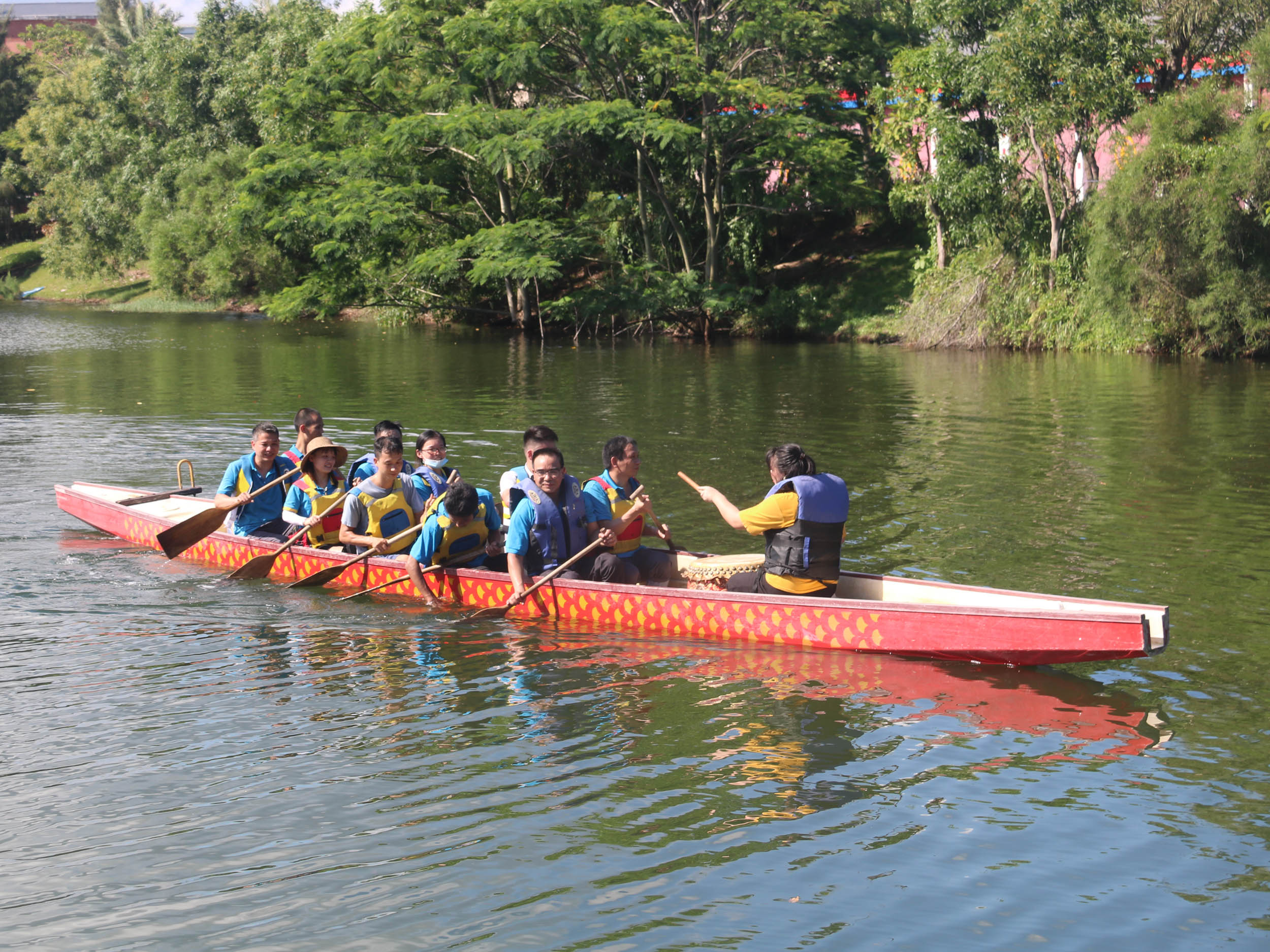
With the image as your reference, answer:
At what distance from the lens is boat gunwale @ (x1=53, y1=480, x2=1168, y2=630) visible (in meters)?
7.60

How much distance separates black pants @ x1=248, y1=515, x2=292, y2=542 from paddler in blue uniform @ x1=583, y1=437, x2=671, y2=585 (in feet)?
13.0

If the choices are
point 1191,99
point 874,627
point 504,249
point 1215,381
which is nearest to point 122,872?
point 874,627

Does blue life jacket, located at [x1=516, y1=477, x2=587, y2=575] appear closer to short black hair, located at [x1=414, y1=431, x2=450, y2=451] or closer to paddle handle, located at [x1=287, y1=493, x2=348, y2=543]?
short black hair, located at [x1=414, y1=431, x2=450, y2=451]

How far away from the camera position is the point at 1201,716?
7.52m

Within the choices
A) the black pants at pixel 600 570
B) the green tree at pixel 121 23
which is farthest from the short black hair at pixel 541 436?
the green tree at pixel 121 23

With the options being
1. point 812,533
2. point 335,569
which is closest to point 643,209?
point 335,569

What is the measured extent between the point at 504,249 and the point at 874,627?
28.2 metres

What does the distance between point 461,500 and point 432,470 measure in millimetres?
886

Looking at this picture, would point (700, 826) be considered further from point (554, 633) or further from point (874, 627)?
point (554, 633)

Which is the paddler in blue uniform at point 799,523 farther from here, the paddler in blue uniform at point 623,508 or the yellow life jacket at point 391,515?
the yellow life jacket at point 391,515

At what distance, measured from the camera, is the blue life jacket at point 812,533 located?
8.50 m

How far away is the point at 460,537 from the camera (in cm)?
1055

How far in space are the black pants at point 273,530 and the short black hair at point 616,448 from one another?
13.9ft

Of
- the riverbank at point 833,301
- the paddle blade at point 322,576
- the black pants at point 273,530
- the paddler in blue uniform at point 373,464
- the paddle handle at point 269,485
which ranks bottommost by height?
the paddle blade at point 322,576
